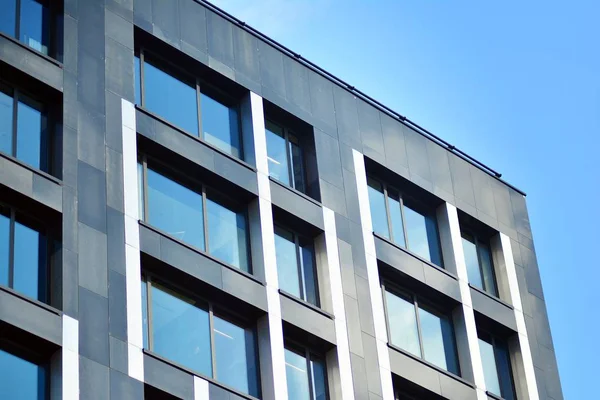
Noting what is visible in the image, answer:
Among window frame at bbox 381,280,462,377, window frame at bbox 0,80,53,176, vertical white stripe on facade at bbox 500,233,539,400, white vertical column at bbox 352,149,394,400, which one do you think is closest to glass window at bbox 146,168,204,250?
window frame at bbox 0,80,53,176

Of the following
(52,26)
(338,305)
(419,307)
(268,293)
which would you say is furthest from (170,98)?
(419,307)

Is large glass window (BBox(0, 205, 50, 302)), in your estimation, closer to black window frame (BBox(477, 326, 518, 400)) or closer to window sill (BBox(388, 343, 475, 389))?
window sill (BBox(388, 343, 475, 389))

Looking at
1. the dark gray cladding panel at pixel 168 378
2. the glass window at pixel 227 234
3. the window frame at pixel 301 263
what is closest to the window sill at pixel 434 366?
the window frame at pixel 301 263

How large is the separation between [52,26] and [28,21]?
0.87 meters

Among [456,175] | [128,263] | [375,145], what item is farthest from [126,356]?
[456,175]

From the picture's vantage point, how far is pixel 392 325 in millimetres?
46562

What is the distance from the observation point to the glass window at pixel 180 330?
39162 mm

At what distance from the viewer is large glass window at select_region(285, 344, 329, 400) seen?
139 ft

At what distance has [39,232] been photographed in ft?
124

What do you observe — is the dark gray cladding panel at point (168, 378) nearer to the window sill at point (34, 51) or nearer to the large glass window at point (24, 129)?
the large glass window at point (24, 129)

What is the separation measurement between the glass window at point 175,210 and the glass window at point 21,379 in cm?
715

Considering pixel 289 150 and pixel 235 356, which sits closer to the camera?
pixel 235 356

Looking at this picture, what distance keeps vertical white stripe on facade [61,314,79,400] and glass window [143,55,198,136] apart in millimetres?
9587

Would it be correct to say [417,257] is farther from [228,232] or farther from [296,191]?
[228,232]
